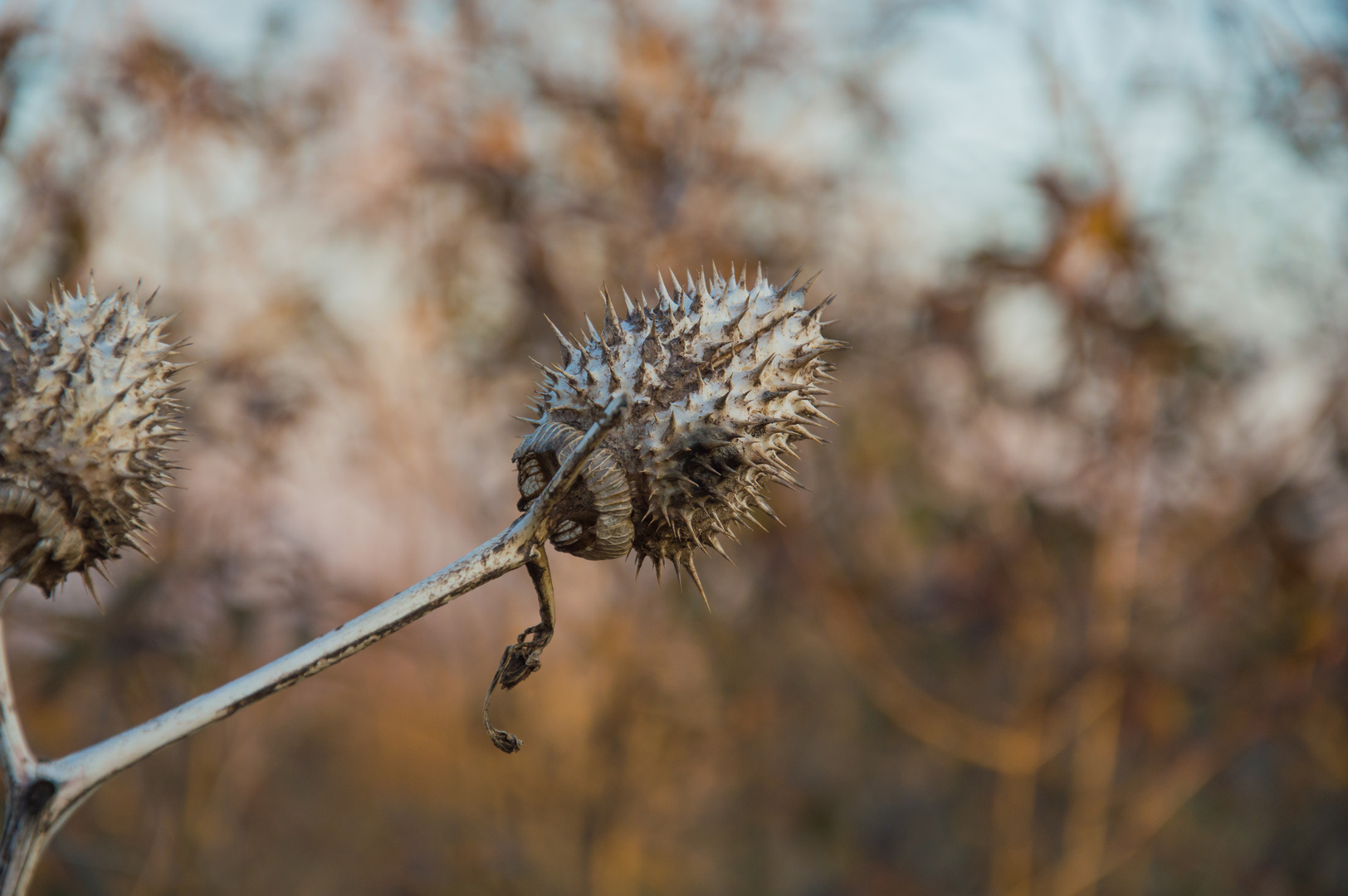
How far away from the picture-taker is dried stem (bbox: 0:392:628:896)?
3.44 feet

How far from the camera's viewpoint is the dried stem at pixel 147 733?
1.05m

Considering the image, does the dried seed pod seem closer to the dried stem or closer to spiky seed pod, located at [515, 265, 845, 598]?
spiky seed pod, located at [515, 265, 845, 598]

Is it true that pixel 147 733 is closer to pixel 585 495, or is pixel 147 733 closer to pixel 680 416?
pixel 585 495

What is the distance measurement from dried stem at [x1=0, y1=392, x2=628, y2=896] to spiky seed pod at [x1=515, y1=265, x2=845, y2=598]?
23 centimetres

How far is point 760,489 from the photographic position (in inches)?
56.0

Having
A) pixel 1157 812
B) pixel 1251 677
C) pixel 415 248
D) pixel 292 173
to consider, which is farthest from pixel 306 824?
pixel 1251 677

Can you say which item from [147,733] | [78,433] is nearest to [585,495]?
[147,733]

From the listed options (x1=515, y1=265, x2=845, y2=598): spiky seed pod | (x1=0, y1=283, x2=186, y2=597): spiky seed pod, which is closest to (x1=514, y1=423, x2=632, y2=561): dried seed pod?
(x1=515, y1=265, x2=845, y2=598): spiky seed pod

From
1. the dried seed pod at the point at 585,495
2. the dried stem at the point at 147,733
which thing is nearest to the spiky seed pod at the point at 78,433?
the dried stem at the point at 147,733

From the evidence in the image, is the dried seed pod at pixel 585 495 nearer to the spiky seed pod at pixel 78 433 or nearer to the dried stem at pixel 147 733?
the dried stem at pixel 147 733

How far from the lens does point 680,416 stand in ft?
4.43

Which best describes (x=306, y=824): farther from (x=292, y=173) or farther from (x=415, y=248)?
(x=292, y=173)

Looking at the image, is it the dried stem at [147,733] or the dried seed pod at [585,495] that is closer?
the dried stem at [147,733]

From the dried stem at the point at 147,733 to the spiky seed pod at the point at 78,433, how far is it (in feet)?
0.85
